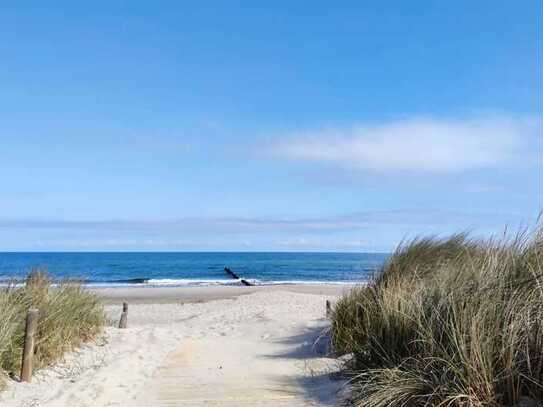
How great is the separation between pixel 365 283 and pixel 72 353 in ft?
16.7

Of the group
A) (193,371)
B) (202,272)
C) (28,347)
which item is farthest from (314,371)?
(202,272)

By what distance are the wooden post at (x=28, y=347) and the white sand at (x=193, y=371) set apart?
172 mm

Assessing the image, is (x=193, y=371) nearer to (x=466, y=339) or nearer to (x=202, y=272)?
(x=466, y=339)

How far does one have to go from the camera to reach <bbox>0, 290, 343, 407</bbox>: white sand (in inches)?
269

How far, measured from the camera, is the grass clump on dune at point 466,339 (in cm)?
458

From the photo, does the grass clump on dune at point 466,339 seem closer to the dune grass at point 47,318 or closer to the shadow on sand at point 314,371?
the shadow on sand at point 314,371

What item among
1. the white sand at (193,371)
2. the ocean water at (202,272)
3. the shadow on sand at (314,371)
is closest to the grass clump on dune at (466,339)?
the shadow on sand at (314,371)

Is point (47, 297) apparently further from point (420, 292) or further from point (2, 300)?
point (420, 292)

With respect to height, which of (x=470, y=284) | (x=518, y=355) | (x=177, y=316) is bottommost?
(x=177, y=316)

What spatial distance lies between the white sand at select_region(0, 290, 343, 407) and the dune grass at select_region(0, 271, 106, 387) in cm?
31

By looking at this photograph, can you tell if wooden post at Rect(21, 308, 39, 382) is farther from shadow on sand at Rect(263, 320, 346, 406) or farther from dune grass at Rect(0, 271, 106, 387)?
shadow on sand at Rect(263, 320, 346, 406)

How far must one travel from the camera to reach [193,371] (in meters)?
8.77

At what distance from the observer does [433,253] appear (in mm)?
9914

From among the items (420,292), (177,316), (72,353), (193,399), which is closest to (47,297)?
(72,353)
